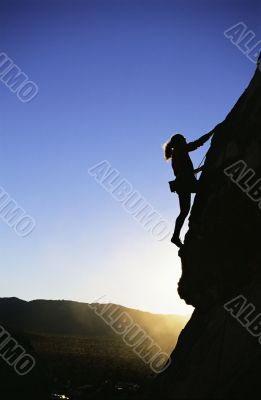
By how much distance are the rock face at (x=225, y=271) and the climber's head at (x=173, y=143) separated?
2.50 feet

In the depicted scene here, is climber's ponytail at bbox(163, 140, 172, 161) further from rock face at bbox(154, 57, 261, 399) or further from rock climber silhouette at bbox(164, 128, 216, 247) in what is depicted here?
rock face at bbox(154, 57, 261, 399)

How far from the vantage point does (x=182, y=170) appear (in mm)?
10898

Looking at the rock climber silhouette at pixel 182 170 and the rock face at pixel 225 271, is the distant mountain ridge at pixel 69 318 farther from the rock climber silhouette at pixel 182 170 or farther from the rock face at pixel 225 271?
the rock face at pixel 225 271

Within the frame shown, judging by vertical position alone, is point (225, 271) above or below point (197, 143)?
below

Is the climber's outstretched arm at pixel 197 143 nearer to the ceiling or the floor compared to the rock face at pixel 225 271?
nearer to the ceiling

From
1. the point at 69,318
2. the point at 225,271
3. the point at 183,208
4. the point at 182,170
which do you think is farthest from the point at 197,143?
the point at 69,318

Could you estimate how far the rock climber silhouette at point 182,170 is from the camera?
10.8 m

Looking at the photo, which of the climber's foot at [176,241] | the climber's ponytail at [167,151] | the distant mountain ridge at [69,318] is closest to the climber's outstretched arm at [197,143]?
the climber's ponytail at [167,151]

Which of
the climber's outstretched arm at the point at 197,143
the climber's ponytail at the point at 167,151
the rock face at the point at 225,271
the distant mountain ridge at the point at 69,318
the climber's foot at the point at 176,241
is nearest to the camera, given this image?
the rock face at the point at 225,271

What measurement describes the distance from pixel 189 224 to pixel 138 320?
462 feet

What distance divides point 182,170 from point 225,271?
2.76 m

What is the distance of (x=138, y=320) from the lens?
14612 cm

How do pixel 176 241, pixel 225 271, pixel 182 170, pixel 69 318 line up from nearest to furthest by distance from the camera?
1. pixel 225 271
2. pixel 182 170
3. pixel 176 241
4. pixel 69 318

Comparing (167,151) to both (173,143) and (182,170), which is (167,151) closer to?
(173,143)
